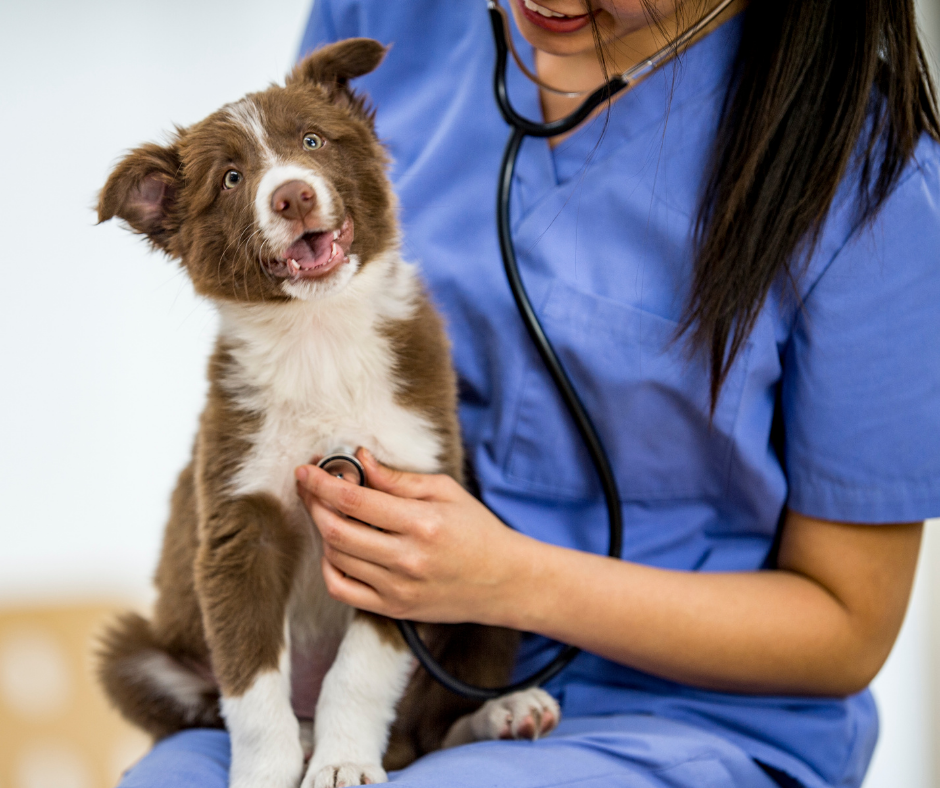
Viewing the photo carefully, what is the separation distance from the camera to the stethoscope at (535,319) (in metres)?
1.35

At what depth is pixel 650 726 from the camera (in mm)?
1410

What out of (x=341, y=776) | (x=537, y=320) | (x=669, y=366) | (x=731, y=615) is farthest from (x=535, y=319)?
(x=341, y=776)

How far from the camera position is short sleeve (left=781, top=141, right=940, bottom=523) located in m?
1.36

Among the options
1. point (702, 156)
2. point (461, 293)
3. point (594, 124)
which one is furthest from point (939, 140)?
point (461, 293)

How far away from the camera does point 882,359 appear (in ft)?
4.49

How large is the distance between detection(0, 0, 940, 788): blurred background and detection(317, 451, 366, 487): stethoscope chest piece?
1.40 m

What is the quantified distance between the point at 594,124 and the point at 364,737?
1054mm

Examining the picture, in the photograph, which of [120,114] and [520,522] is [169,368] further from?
[520,522]

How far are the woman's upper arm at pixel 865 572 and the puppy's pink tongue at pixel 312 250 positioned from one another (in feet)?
2.90

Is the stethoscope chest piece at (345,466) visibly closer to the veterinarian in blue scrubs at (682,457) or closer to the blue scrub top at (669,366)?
the veterinarian in blue scrubs at (682,457)

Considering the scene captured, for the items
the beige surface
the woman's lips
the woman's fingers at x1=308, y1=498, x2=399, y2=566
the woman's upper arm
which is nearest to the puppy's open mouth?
the woman's fingers at x1=308, y1=498, x2=399, y2=566

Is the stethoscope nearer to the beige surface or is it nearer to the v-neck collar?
the v-neck collar

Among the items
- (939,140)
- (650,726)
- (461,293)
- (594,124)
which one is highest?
(594,124)

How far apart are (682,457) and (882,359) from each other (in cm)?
34
